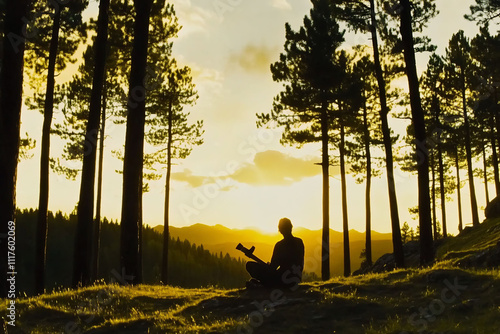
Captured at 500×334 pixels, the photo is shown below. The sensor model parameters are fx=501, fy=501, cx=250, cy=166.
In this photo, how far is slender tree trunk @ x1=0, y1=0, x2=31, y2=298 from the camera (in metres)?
10.8

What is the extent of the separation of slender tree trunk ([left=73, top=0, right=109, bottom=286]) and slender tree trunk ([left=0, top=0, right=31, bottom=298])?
3.41 meters

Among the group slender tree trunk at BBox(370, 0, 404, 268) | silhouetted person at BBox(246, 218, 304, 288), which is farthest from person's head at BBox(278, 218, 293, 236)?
slender tree trunk at BBox(370, 0, 404, 268)

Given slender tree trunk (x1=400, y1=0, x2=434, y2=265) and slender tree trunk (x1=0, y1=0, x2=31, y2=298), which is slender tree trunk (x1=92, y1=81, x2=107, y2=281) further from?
slender tree trunk (x1=400, y1=0, x2=434, y2=265)

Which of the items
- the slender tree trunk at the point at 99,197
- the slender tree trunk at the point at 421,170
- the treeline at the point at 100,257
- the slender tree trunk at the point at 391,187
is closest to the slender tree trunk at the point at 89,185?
the slender tree trunk at the point at 421,170

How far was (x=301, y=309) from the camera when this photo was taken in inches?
341

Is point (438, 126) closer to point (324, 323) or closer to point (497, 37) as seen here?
point (497, 37)

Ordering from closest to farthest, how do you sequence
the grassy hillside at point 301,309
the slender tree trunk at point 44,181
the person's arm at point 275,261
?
the grassy hillside at point 301,309 < the person's arm at point 275,261 < the slender tree trunk at point 44,181

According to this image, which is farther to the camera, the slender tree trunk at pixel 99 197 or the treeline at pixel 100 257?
the treeline at pixel 100 257

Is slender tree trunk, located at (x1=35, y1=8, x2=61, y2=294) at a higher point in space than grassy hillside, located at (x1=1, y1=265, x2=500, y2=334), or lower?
higher

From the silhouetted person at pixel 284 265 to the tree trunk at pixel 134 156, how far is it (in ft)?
14.6

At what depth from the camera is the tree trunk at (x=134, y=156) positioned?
13.9 meters

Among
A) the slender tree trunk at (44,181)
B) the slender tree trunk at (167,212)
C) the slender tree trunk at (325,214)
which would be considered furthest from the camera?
the slender tree trunk at (167,212)

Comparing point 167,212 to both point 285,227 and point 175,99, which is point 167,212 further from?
point 285,227

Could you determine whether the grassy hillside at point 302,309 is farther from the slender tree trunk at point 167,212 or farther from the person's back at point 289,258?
the slender tree trunk at point 167,212
